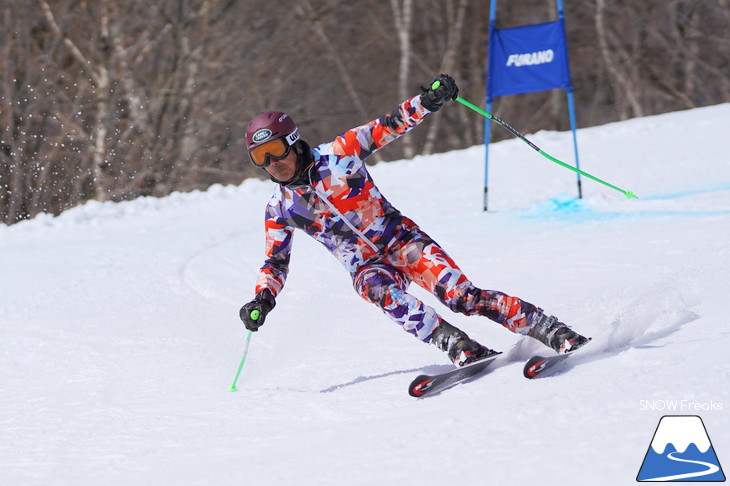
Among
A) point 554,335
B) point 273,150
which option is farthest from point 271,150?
point 554,335

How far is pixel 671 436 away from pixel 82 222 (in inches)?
282

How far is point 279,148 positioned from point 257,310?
71 cm

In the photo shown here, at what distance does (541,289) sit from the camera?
5.66 m

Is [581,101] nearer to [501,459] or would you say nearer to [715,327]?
[715,327]

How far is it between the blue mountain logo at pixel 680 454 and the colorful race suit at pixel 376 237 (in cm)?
108

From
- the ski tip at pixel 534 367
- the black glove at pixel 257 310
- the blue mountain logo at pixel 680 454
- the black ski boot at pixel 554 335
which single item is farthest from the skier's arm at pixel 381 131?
the blue mountain logo at pixel 680 454

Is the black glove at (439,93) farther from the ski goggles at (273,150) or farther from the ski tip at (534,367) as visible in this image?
the ski tip at (534,367)

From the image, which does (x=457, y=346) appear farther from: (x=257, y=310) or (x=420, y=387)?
(x=257, y=310)

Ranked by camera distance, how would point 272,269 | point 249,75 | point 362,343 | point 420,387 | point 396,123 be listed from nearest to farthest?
1. point 420,387
2. point 396,123
3. point 272,269
4. point 362,343
5. point 249,75

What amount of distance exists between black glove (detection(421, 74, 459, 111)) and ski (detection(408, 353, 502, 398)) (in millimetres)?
1063

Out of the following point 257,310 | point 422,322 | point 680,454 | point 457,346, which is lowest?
point 680,454

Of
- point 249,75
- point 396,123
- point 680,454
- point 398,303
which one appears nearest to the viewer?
point 680,454

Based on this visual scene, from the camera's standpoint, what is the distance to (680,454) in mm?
2689

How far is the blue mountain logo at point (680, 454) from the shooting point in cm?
255
